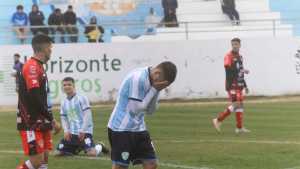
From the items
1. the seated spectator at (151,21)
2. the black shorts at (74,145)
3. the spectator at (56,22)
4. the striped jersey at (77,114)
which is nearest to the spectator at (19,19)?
the spectator at (56,22)

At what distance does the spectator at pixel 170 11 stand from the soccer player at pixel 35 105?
78.8 feet

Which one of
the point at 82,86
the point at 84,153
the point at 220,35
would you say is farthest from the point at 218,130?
the point at 220,35

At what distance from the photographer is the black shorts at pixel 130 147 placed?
28.2 ft

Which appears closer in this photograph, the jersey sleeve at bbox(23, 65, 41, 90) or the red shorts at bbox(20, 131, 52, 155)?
the jersey sleeve at bbox(23, 65, 41, 90)

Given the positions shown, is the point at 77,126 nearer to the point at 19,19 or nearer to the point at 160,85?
the point at 160,85

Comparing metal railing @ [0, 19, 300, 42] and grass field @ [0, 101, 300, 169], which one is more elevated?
metal railing @ [0, 19, 300, 42]

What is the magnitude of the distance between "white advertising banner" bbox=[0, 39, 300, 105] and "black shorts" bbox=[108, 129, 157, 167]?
2158cm

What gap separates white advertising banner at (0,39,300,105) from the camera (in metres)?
30.2

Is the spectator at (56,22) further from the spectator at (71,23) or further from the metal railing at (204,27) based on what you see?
the metal railing at (204,27)

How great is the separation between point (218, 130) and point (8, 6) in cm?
1784

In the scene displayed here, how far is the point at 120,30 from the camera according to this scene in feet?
111

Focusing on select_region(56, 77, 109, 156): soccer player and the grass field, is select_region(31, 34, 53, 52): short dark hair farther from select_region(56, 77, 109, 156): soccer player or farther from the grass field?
select_region(56, 77, 109, 156): soccer player

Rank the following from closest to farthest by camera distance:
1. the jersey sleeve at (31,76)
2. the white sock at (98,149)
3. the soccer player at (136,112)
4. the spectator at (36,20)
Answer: the soccer player at (136,112)
the jersey sleeve at (31,76)
the white sock at (98,149)
the spectator at (36,20)

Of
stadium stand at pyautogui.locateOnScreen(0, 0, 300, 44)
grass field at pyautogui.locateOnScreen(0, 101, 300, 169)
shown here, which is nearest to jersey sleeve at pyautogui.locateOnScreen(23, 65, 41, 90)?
grass field at pyautogui.locateOnScreen(0, 101, 300, 169)
